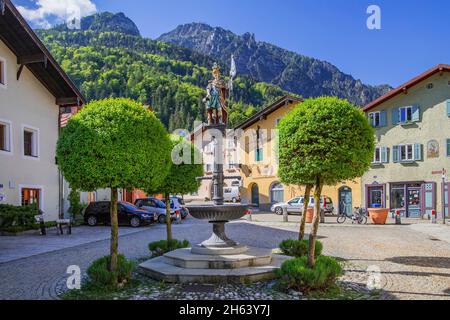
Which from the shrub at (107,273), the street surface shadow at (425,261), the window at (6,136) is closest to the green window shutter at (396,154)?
the street surface shadow at (425,261)

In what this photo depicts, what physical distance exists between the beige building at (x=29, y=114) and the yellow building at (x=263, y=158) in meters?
19.0

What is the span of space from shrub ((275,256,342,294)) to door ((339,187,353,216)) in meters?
27.1

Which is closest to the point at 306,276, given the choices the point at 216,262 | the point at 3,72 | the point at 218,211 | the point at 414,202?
the point at 216,262

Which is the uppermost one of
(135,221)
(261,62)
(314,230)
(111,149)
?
(261,62)

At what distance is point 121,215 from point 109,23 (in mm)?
141169

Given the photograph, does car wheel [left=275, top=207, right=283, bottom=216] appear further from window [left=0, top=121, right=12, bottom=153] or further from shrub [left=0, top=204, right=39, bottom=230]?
window [left=0, top=121, right=12, bottom=153]

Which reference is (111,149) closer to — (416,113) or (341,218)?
(341,218)

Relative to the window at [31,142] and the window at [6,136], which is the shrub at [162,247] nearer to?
the window at [6,136]

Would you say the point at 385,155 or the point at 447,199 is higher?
the point at 385,155

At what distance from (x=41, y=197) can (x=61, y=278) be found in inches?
564

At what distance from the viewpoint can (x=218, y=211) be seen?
32.4 ft

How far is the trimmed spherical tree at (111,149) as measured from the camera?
794 cm

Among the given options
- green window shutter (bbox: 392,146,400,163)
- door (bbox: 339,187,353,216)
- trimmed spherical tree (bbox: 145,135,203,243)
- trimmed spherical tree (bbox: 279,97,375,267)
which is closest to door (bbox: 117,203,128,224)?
trimmed spherical tree (bbox: 145,135,203,243)
